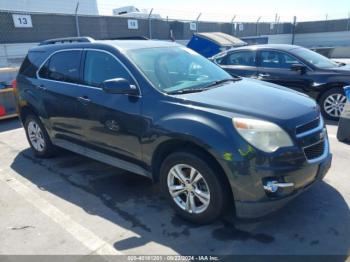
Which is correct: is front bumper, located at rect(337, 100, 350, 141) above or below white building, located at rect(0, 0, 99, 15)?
below

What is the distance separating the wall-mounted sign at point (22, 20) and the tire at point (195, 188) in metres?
12.0

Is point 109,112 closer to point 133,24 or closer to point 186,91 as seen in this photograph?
point 186,91

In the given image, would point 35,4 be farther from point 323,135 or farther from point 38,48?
point 323,135

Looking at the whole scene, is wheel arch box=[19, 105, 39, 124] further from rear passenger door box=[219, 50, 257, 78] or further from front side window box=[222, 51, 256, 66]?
front side window box=[222, 51, 256, 66]

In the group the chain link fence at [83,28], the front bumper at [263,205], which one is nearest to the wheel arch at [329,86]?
the front bumper at [263,205]

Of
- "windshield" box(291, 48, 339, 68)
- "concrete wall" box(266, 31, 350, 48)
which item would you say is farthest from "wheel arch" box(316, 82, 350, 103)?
"concrete wall" box(266, 31, 350, 48)

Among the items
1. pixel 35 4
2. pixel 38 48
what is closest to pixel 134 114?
pixel 38 48

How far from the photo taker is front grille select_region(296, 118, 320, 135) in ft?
9.61

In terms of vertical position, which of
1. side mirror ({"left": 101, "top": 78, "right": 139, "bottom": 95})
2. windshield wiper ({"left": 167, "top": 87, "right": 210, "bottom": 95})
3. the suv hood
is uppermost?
side mirror ({"left": 101, "top": 78, "right": 139, "bottom": 95})

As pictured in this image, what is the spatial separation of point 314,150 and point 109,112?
216 centimetres

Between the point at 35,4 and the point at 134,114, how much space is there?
929 inches

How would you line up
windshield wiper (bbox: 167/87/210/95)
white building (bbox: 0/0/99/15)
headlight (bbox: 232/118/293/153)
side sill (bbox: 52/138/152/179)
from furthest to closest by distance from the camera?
white building (bbox: 0/0/99/15)
side sill (bbox: 52/138/152/179)
windshield wiper (bbox: 167/87/210/95)
headlight (bbox: 232/118/293/153)

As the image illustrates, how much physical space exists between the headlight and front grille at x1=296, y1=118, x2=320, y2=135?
7.0 inches

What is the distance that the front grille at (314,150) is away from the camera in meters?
2.92
